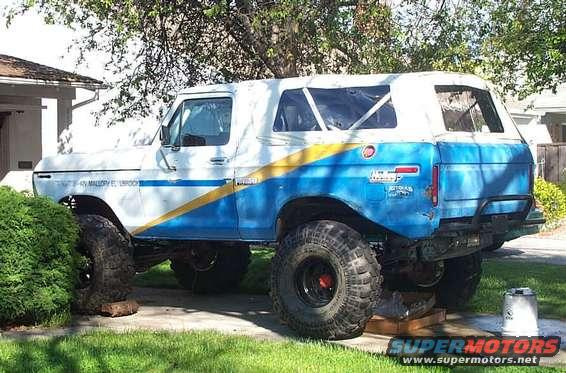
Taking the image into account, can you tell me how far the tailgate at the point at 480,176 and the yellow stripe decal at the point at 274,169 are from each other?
0.84 meters

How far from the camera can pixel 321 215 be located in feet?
25.4

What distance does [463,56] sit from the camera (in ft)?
35.2

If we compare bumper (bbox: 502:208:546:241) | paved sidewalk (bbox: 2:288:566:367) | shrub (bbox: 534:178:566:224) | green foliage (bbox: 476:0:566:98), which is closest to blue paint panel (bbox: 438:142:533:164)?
bumper (bbox: 502:208:546:241)

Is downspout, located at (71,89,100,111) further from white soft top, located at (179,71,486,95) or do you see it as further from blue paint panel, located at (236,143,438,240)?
blue paint panel, located at (236,143,438,240)

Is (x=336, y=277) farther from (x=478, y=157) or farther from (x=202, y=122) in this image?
(x=202, y=122)

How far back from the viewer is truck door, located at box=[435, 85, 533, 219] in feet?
22.9

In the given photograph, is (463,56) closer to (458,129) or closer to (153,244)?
(458,129)

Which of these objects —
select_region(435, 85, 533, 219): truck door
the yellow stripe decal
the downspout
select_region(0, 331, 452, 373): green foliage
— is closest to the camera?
select_region(0, 331, 452, 373): green foliage

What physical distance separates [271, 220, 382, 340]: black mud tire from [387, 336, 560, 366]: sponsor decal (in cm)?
43

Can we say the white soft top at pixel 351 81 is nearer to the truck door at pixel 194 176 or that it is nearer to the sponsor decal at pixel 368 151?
the truck door at pixel 194 176

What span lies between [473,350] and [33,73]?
11360 mm

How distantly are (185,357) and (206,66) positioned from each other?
24.5 ft

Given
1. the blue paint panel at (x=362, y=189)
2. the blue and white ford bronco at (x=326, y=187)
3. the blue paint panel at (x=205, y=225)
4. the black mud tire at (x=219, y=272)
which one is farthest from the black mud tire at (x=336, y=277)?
the black mud tire at (x=219, y=272)

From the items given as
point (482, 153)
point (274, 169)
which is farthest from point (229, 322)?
point (482, 153)
